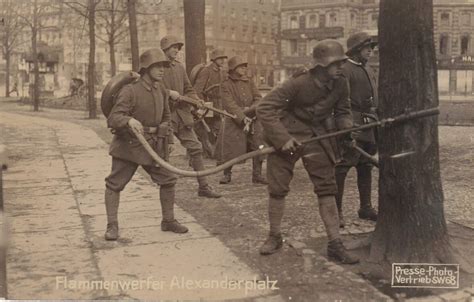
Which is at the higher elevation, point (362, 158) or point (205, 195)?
point (362, 158)

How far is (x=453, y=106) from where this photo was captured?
78.2ft

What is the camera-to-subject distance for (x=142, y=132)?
514 centimetres

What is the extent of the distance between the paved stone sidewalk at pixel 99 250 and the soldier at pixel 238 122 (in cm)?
114

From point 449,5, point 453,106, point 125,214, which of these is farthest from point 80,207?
point 453,106

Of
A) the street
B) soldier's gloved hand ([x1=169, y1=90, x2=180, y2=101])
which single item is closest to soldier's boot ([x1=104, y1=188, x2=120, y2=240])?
the street

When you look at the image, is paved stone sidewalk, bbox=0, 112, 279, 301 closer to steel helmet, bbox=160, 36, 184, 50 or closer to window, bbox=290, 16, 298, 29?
steel helmet, bbox=160, 36, 184, 50

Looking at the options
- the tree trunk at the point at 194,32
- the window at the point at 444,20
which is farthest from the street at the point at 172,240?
the window at the point at 444,20

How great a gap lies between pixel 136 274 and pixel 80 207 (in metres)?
2.49

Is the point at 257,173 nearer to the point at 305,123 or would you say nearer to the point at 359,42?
the point at 359,42

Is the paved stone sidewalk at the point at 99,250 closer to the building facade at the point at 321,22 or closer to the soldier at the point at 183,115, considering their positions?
the soldier at the point at 183,115

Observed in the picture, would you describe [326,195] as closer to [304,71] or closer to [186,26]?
[304,71]

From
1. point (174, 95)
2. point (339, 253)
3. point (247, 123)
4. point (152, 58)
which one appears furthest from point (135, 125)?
point (247, 123)

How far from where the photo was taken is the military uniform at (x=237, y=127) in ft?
25.7

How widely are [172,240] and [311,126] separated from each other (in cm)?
158
